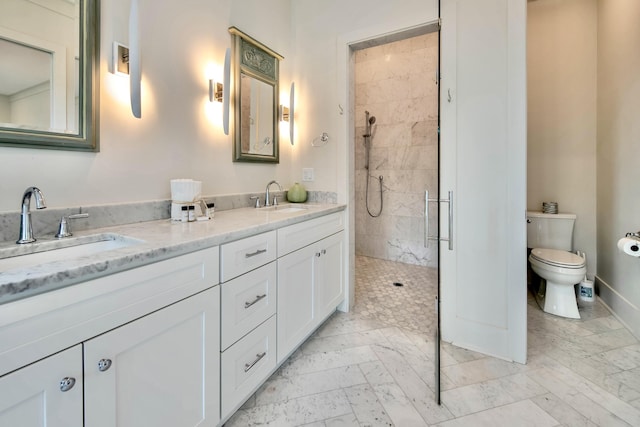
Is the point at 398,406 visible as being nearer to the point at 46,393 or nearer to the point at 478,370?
the point at 478,370

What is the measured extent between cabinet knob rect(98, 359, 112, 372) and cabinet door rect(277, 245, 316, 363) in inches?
32.5

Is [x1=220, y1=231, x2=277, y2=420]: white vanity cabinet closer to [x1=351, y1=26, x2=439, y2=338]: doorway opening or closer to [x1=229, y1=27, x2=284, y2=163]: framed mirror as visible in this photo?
[x1=229, y1=27, x2=284, y2=163]: framed mirror

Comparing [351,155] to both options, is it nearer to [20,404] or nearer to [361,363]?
[361,363]

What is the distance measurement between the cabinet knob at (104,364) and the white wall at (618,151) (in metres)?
2.98

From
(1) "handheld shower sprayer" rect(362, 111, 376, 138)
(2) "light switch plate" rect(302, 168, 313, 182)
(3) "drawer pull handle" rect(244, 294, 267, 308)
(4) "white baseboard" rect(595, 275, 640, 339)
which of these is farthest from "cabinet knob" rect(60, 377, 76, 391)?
(1) "handheld shower sprayer" rect(362, 111, 376, 138)

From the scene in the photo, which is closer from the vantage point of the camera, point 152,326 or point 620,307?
point 152,326

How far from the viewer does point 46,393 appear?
2.16 ft

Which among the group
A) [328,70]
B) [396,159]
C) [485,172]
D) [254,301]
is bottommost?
[254,301]

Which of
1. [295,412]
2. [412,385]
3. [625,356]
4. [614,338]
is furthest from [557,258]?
[295,412]

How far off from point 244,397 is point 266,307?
15.6 inches

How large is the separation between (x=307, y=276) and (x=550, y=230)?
7.86ft

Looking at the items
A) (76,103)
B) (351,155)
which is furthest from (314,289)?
(76,103)

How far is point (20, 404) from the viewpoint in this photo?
623mm

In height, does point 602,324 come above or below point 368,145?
below
